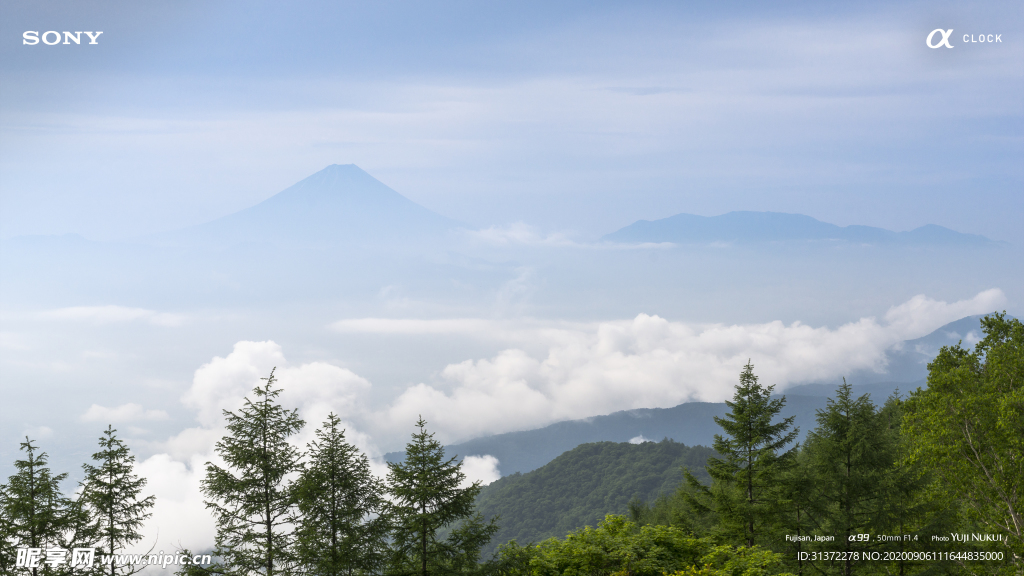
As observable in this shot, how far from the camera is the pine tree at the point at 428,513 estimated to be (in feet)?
65.0

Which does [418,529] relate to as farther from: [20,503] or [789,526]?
[789,526]

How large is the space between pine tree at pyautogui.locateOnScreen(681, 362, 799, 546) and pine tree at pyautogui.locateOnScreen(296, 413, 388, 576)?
1374 centimetres

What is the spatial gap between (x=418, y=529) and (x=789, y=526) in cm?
1555

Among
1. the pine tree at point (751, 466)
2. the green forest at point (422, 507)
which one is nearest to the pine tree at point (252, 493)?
the green forest at point (422, 507)

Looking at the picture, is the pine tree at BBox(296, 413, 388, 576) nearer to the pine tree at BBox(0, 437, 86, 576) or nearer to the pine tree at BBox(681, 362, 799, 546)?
the pine tree at BBox(0, 437, 86, 576)

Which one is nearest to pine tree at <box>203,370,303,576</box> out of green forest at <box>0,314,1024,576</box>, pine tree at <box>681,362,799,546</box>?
green forest at <box>0,314,1024,576</box>

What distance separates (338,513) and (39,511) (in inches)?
366

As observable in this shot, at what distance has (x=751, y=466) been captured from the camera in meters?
26.2

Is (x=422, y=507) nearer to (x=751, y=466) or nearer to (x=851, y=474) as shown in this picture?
(x=751, y=466)

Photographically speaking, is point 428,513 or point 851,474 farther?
point 851,474

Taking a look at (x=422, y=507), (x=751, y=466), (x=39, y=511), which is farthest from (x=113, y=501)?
(x=751, y=466)

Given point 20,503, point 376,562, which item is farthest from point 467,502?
point 20,503

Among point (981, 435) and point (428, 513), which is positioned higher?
point (981, 435)

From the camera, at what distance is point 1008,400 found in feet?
58.9
